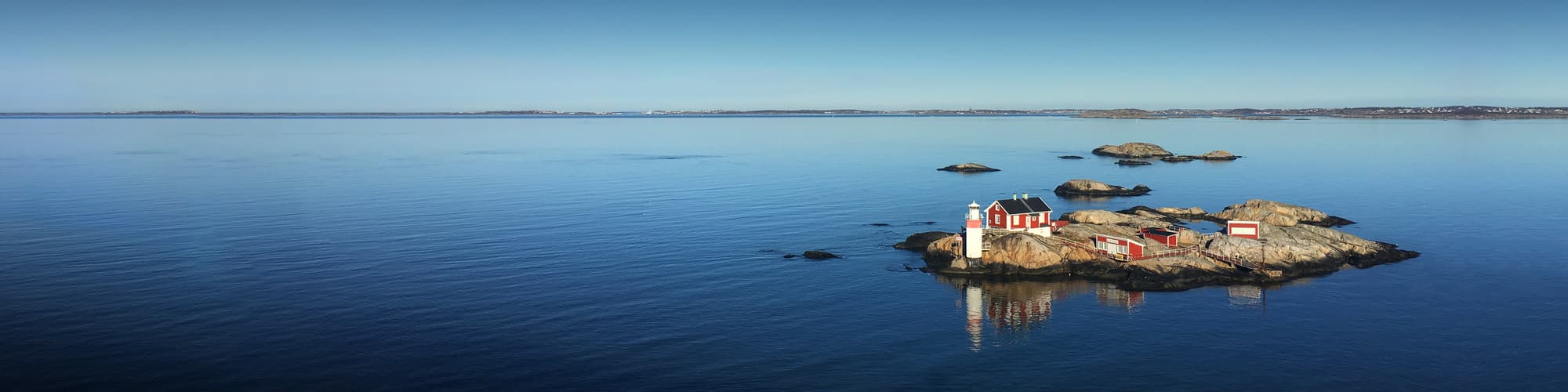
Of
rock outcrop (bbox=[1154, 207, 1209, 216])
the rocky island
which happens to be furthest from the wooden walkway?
rock outcrop (bbox=[1154, 207, 1209, 216])

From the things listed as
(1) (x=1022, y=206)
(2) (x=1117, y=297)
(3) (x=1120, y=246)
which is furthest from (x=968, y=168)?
(2) (x=1117, y=297)

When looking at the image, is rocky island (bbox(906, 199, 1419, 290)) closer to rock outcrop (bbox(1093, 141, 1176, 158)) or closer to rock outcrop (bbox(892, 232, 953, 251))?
rock outcrop (bbox(892, 232, 953, 251))

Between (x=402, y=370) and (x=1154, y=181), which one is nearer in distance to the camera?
(x=402, y=370)

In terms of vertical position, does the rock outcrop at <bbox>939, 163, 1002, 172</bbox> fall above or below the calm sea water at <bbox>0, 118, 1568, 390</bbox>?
above

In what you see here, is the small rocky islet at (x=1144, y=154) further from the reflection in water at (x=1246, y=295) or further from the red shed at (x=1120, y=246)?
the reflection in water at (x=1246, y=295)

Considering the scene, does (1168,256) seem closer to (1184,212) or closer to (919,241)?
(919,241)

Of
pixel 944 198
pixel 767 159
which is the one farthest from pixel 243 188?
pixel 767 159

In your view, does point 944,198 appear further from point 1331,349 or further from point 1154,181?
point 1331,349
